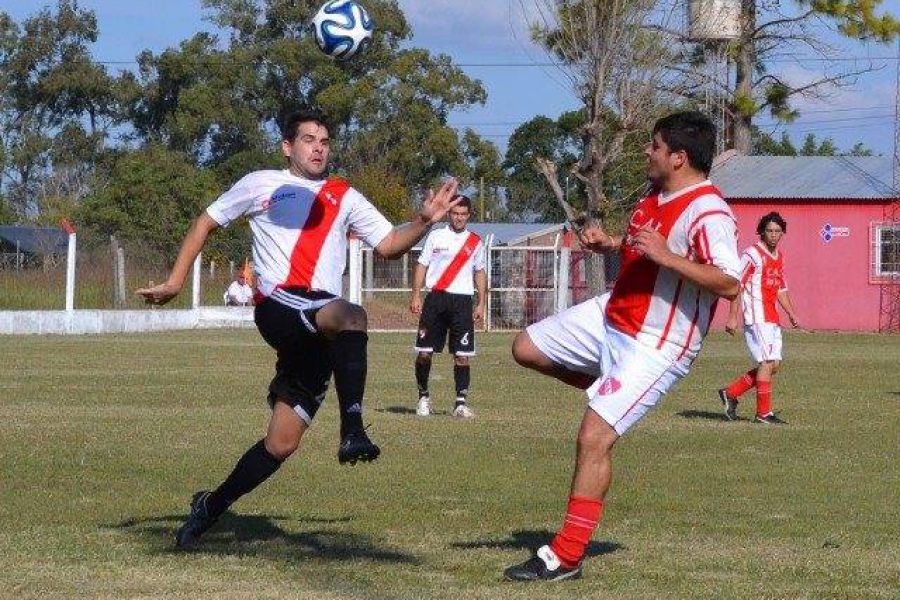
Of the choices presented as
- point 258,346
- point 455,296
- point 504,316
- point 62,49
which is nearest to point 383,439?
point 455,296

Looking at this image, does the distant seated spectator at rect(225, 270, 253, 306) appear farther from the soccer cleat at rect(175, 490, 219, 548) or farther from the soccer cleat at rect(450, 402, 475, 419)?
the soccer cleat at rect(175, 490, 219, 548)

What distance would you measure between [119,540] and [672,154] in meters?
3.19

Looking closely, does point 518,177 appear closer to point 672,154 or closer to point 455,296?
point 455,296

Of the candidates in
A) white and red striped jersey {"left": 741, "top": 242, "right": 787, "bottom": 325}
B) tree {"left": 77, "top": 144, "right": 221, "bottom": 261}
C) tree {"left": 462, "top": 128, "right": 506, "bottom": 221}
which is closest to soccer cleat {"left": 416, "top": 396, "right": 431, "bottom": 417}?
white and red striped jersey {"left": 741, "top": 242, "right": 787, "bottom": 325}

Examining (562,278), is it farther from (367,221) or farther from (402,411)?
(367,221)

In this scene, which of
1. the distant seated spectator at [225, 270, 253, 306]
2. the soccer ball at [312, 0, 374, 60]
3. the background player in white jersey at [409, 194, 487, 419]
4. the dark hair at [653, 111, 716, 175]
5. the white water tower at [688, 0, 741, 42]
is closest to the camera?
the dark hair at [653, 111, 716, 175]

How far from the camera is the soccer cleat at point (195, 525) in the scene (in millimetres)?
7973

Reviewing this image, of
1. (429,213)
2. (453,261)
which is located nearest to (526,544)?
(429,213)

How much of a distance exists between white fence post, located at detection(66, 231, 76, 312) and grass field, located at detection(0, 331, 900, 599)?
46.4 feet

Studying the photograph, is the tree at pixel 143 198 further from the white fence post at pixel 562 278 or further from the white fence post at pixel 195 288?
the white fence post at pixel 562 278

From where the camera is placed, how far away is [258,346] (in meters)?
29.5

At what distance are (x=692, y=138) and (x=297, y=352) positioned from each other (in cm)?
204

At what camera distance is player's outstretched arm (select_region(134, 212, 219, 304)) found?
302 inches

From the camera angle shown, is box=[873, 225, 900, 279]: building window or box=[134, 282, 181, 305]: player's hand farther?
box=[873, 225, 900, 279]: building window
